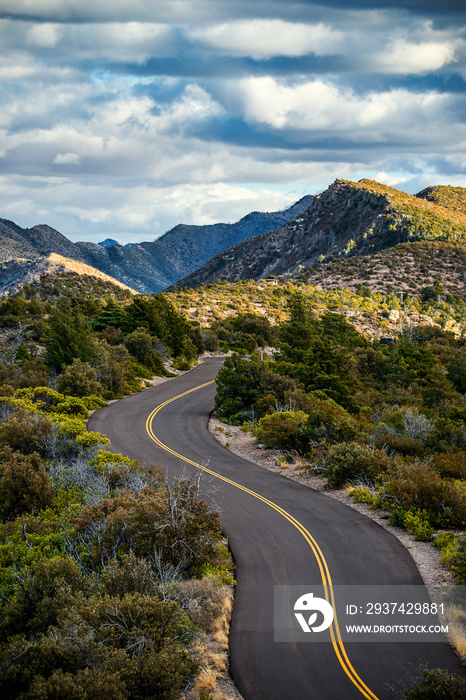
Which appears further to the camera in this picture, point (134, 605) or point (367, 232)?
point (367, 232)

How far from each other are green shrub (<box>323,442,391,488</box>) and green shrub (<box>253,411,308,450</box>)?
4137mm

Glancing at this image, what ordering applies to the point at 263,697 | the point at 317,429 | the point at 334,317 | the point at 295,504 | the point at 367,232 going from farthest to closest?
the point at 367,232, the point at 334,317, the point at 317,429, the point at 295,504, the point at 263,697

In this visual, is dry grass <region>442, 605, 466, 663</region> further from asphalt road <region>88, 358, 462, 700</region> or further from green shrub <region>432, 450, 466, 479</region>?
green shrub <region>432, 450, 466, 479</region>

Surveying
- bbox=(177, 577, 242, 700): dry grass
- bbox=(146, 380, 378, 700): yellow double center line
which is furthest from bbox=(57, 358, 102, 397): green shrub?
bbox=(177, 577, 242, 700): dry grass

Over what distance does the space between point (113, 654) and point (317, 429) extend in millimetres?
16085


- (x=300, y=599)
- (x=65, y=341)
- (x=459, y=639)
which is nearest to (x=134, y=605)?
(x=300, y=599)

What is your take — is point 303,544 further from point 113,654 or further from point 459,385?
point 459,385

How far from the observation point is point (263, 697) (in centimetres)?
920

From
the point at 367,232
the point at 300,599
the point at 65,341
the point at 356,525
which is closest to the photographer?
the point at 300,599

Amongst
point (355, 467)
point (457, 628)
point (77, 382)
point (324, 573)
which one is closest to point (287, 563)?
point (324, 573)

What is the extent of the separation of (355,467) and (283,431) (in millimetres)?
5308

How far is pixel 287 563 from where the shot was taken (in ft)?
46.0

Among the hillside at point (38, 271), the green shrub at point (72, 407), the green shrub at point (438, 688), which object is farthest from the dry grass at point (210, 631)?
the hillside at point (38, 271)

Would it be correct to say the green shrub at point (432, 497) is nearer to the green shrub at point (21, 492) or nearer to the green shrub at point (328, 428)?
the green shrub at point (328, 428)
